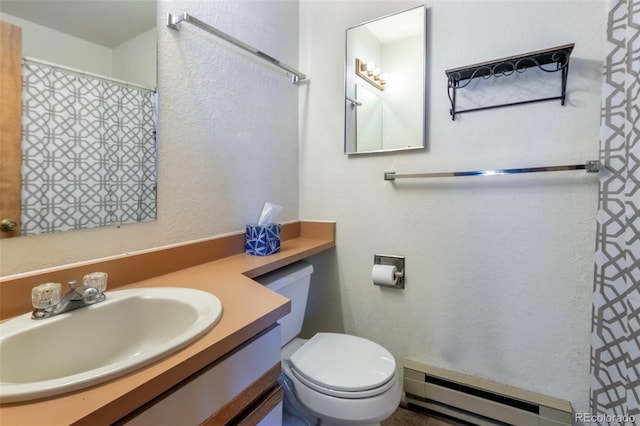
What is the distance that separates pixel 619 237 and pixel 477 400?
845mm

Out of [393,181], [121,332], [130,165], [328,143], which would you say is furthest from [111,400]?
[328,143]

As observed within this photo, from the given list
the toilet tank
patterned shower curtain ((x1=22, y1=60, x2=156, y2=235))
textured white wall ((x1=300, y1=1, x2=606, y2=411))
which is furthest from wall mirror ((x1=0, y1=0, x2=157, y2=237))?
textured white wall ((x1=300, y1=1, x2=606, y2=411))

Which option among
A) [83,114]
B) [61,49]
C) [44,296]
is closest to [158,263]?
[44,296]

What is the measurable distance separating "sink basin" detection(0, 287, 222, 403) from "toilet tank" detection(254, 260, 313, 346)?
0.42m

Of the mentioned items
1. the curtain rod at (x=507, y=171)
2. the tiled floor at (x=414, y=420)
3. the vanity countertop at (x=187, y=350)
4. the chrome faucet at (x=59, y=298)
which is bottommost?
the tiled floor at (x=414, y=420)

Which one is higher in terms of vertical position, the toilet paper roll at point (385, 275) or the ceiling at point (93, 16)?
the ceiling at point (93, 16)

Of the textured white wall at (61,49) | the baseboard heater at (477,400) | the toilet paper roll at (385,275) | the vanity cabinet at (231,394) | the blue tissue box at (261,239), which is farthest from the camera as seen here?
the toilet paper roll at (385,275)

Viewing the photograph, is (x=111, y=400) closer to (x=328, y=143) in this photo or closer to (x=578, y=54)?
(x=328, y=143)

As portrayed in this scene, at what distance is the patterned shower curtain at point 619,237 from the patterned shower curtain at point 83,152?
63.5 inches

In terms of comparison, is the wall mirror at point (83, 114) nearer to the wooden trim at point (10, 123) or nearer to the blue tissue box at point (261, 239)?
the wooden trim at point (10, 123)

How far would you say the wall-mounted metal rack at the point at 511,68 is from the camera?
110cm

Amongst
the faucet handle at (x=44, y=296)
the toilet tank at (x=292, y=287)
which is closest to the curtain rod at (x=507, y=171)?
the toilet tank at (x=292, y=287)

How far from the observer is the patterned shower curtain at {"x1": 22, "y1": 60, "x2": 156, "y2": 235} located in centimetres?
78

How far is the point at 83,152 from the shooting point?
88 cm
